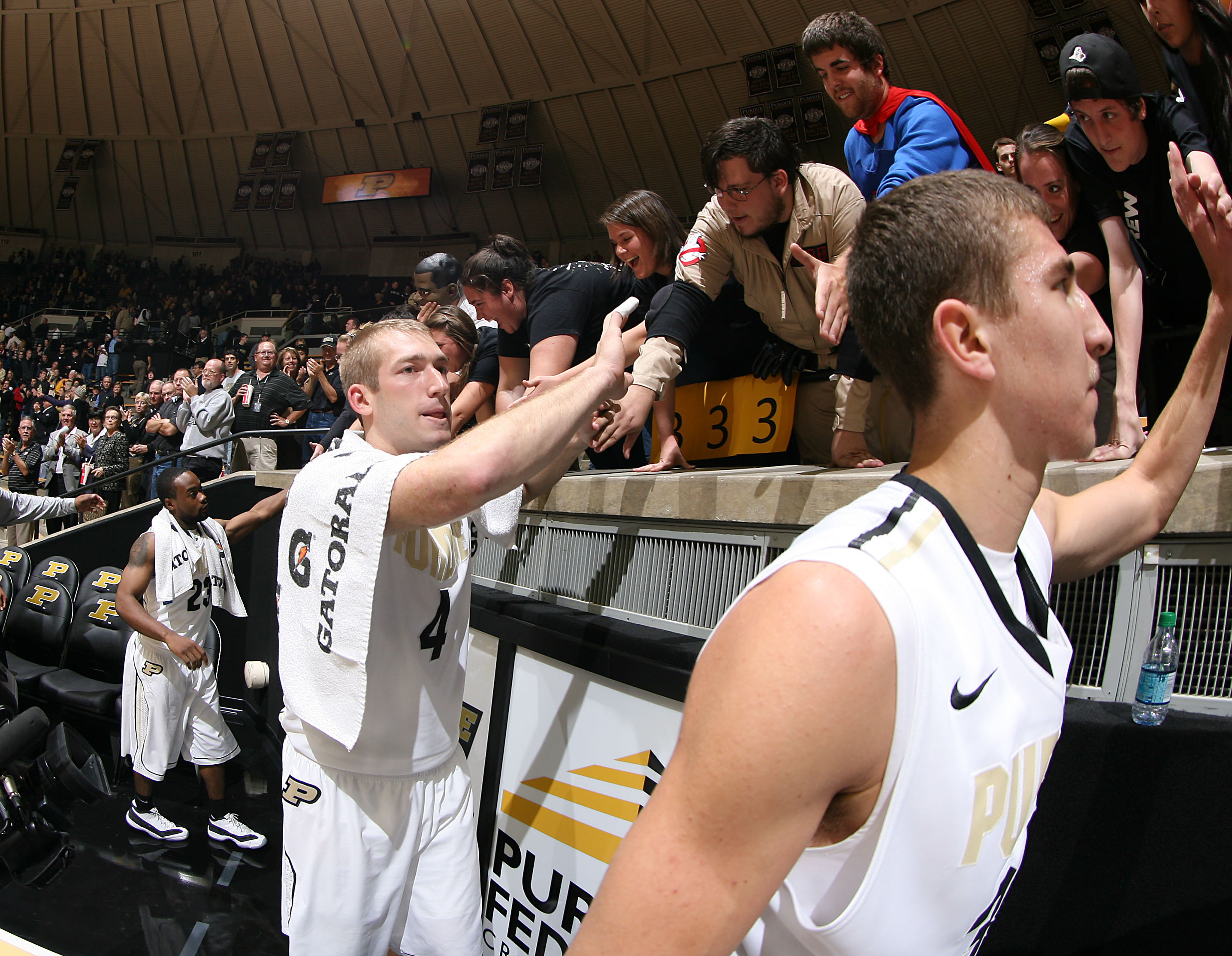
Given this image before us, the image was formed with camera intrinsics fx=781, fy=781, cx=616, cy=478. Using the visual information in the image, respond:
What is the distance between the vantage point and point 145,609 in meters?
5.04

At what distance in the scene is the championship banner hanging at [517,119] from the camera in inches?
834

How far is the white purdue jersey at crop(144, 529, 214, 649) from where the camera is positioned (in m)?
5.16

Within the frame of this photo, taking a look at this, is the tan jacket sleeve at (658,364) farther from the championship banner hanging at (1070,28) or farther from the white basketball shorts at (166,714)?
the championship banner hanging at (1070,28)

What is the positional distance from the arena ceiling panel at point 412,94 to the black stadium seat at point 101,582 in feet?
51.5

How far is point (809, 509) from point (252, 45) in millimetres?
26181

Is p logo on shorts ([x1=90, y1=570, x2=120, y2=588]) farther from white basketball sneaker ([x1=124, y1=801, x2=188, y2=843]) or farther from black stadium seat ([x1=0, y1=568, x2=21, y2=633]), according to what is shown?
Answer: white basketball sneaker ([x1=124, y1=801, x2=188, y2=843])

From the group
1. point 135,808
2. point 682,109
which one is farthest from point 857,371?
point 682,109

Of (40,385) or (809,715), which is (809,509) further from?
(40,385)

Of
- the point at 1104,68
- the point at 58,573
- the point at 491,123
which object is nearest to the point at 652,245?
the point at 1104,68

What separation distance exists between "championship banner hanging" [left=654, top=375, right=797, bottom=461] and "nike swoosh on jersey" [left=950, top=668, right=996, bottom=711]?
2230 millimetres

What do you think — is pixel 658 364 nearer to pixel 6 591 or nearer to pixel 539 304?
pixel 539 304

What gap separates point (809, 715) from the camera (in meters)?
0.68

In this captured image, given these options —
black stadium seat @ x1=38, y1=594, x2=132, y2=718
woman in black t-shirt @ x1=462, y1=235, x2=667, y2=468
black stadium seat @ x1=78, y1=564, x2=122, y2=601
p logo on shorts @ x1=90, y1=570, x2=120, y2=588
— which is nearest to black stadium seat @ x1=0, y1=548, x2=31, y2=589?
black stadium seat @ x1=78, y1=564, x2=122, y2=601

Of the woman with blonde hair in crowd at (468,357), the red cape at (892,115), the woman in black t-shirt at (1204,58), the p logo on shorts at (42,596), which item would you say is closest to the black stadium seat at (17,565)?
the p logo on shorts at (42,596)
